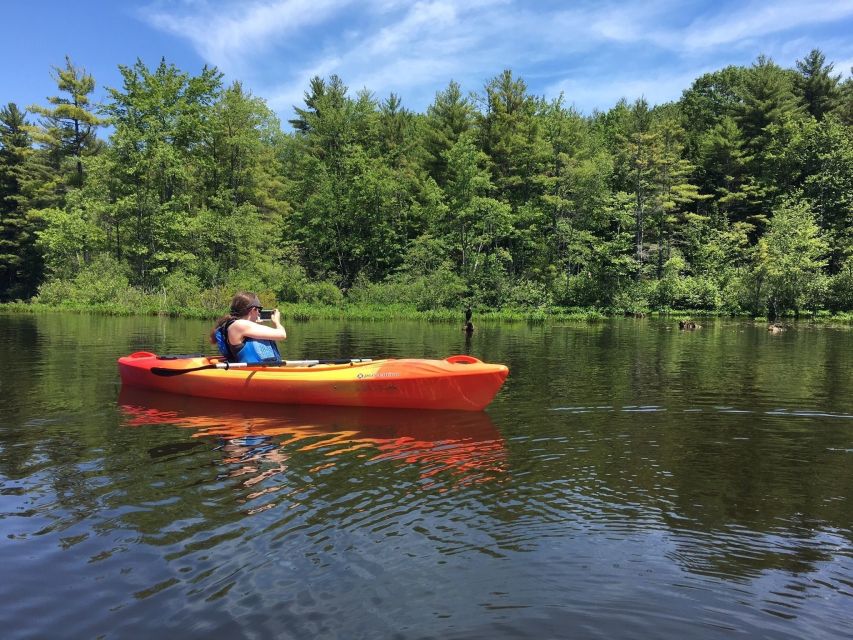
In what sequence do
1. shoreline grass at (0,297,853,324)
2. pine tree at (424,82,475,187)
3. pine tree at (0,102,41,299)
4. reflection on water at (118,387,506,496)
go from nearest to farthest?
reflection on water at (118,387,506,496)
shoreline grass at (0,297,853,324)
pine tree at (424,82,475,187)
pine tree at (0,102,41,299)

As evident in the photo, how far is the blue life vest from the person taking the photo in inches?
358

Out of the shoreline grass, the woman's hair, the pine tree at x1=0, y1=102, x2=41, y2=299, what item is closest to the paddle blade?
the woman's hair

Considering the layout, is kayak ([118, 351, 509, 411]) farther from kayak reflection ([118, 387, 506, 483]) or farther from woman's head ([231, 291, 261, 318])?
woman's head ([231, 291, 261, 318])

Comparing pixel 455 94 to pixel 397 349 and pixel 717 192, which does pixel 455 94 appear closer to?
pixel 717 192

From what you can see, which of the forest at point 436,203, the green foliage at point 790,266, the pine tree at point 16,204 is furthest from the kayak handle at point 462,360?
the pine tree at point 16,204

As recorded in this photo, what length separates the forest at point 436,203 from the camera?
34094 millimetres

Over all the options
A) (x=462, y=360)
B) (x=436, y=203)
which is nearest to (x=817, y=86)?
(x=436, y=203)

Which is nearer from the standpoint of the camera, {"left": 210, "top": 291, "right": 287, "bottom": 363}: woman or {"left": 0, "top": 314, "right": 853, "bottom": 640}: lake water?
{"left": 0, "top": 314, "right": 853, "bottom": 640}: lake water

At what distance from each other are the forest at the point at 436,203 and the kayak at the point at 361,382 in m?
21.9

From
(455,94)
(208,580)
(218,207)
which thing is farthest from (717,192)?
(208,580)

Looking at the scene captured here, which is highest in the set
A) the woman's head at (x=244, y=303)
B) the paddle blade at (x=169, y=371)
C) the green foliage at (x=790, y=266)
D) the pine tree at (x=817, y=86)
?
the pine tree at (x=817, y=86)

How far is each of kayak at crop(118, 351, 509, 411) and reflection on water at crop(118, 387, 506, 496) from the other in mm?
148

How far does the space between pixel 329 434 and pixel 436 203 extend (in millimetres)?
30848

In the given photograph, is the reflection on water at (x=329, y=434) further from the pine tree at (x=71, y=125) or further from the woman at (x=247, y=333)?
the pine tree at (x=71, y=125)
